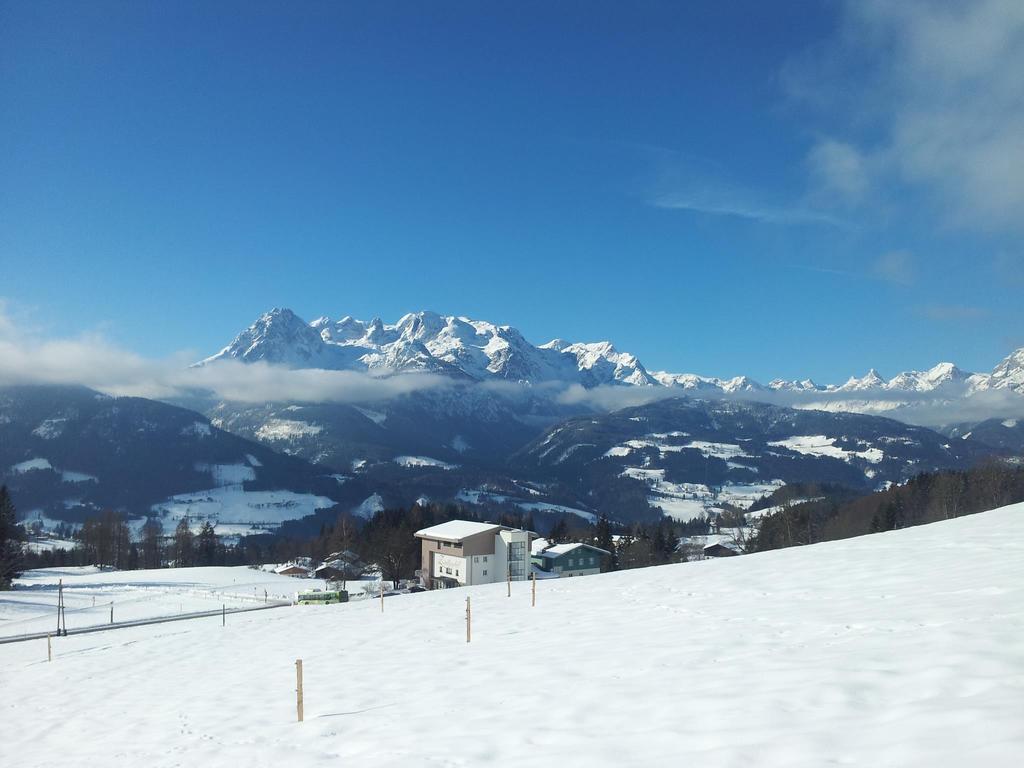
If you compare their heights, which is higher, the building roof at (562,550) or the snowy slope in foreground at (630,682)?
the snowy slope in foreground at (630,682)


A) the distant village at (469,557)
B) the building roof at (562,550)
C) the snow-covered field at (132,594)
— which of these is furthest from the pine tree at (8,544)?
the building roof at (562,550)

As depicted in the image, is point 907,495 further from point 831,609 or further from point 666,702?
point 666,702

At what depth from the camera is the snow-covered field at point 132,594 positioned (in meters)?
47.8

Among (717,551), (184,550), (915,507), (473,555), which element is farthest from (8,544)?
(915,507)

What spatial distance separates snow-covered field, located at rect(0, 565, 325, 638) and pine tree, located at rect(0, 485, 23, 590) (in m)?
1.89

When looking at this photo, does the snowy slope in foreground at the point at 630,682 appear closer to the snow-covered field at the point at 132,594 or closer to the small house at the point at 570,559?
the snow-covered field at the point at 132,594

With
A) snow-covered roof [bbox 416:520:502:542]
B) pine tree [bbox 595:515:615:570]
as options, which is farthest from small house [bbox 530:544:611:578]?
snow-covered roof [bbox 416:520:502:542]

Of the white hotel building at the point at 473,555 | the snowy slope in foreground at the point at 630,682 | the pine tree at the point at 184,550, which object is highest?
the snowy slope in foreground at the point at 630,682

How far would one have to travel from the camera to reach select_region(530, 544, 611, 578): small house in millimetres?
79812

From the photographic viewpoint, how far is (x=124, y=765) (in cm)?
1123

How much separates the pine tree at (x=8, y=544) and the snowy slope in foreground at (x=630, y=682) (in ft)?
181

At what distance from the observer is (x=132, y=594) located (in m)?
62.8

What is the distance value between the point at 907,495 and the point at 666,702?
110044 mm

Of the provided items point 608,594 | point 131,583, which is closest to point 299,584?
point 131,583
